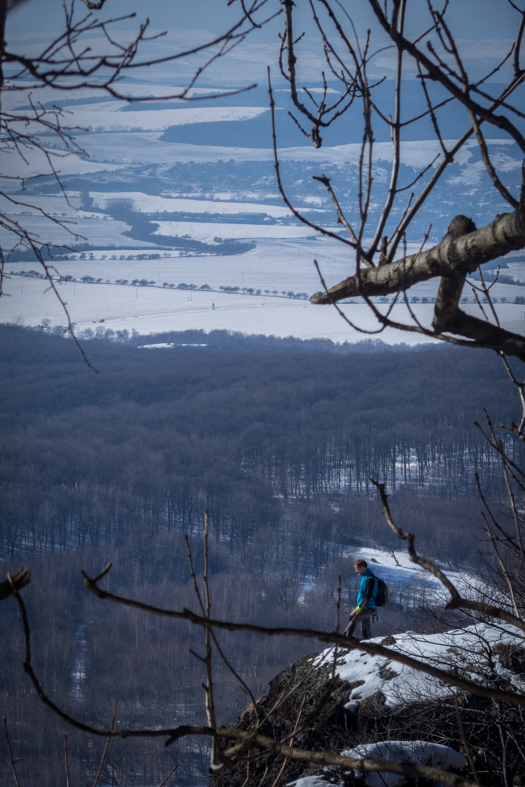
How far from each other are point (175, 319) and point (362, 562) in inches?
3351

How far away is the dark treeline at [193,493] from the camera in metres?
36.9

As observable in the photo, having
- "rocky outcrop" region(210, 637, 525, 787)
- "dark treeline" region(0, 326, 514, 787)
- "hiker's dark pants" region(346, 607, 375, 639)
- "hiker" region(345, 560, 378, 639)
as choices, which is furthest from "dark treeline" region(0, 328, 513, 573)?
"hiker" region(345, 560, 378, 639)

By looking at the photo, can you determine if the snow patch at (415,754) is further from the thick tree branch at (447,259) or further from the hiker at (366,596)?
the thick tree branch at (447,259)

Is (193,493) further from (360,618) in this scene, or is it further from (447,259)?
(447,259)

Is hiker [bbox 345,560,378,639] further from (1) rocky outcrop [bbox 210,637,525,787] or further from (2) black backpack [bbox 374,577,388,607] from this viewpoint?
(1) rocky outcrop [bbox 210,637,525,787]

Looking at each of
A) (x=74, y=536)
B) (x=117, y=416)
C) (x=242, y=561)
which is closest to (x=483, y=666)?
(x=242, y=561)

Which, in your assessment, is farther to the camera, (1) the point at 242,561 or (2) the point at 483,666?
(1) the point at 242,561

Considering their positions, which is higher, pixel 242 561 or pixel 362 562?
pixel 362 562

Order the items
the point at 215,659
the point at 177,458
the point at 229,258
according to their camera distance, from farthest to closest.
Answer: the point at 229,258, the point at 177,458, the point at 215,659

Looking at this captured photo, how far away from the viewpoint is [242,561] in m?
50.1

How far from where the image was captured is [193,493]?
188 feet

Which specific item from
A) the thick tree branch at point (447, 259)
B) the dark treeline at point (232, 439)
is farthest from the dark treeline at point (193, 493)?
the thick tree branch at point (447, 259)

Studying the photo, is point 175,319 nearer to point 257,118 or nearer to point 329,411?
point 329,411

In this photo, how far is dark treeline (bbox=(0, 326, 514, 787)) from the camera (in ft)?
121
